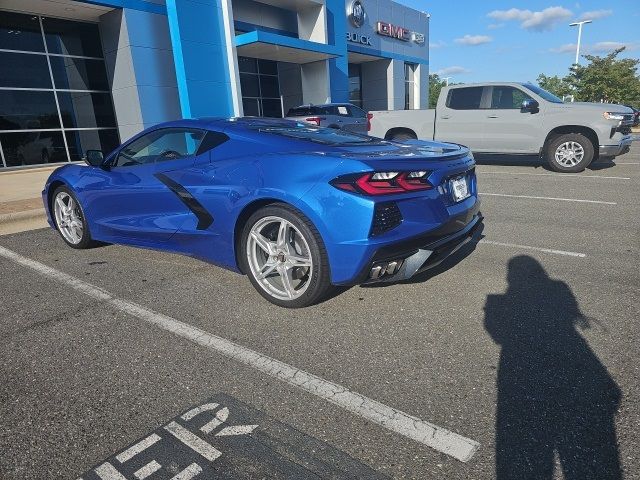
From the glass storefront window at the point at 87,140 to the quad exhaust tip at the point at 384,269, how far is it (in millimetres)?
15046

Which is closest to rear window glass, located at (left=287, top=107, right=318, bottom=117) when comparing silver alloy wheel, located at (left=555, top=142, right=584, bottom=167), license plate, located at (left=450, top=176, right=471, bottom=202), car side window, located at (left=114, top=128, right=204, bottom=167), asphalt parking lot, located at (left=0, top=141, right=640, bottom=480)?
silver alloy wheel, located at (left=555, top=142, right=584, bottom=167)

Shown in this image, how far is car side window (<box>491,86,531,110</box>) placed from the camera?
983 cm

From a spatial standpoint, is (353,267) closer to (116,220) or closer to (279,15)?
(116,220)

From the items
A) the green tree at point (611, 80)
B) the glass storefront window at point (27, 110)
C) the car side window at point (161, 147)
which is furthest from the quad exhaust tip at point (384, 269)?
the green tree at point (611, 80)

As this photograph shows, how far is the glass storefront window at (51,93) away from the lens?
13367mm

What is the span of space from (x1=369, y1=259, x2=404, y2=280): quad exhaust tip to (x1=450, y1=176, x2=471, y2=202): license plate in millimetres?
735

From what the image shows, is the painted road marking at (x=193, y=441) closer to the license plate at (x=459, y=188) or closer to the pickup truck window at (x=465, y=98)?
the license plate at (x=459, y=188)

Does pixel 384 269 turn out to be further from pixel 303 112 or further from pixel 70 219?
pixel 303 112

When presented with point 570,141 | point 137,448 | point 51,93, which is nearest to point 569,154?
point 570,141

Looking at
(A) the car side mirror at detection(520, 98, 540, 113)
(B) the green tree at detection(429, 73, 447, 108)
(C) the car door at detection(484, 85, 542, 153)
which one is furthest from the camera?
(B) the green tree at detection(429, 73, 447, 108)

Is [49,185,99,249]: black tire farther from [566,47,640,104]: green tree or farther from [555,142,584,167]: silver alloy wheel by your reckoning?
[566,47,640,104]: green tree

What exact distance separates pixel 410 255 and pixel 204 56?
14.6 meters

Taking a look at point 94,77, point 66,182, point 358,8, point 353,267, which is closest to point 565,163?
point 353,267

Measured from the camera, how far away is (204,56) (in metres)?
15.0
